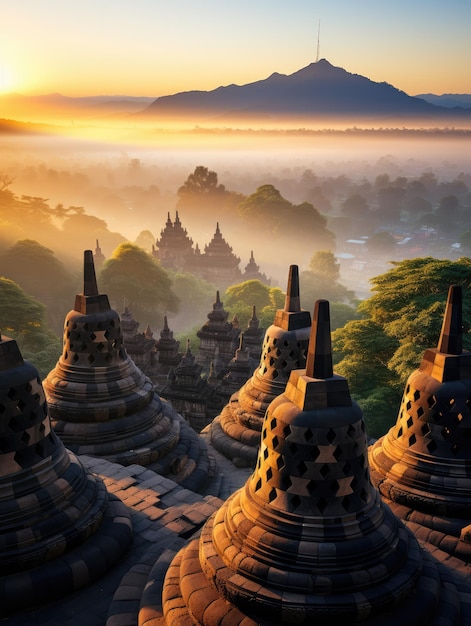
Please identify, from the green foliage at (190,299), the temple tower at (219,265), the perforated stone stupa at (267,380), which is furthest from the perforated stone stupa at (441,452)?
the temple tower at (219,265)

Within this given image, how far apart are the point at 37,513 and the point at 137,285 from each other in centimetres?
4459

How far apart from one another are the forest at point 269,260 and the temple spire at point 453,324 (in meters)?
10.8

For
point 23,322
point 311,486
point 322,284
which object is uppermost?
point 311,486

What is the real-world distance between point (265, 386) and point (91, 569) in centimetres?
758

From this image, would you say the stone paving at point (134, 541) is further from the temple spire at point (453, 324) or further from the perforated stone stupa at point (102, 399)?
the temple spire at point (453, 324)

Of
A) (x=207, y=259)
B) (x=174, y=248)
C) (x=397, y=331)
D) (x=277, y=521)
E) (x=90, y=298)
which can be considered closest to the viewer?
(x=277, y=521)

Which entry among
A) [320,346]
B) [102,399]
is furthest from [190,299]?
[320,346]

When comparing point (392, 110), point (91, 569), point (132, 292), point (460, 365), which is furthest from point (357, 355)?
point (392, 110)

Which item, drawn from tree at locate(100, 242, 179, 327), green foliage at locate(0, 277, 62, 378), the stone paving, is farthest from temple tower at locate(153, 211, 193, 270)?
the stone paving

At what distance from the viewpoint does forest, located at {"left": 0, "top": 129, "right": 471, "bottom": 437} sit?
21.6 metres

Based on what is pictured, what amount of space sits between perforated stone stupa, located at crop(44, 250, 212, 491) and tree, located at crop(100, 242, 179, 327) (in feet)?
127

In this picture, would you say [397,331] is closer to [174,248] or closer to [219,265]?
[219,265]

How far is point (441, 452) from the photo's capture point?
848cm

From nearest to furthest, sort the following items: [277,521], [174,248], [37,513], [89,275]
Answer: [277,521], [37,513], [89,275], [174,248]
